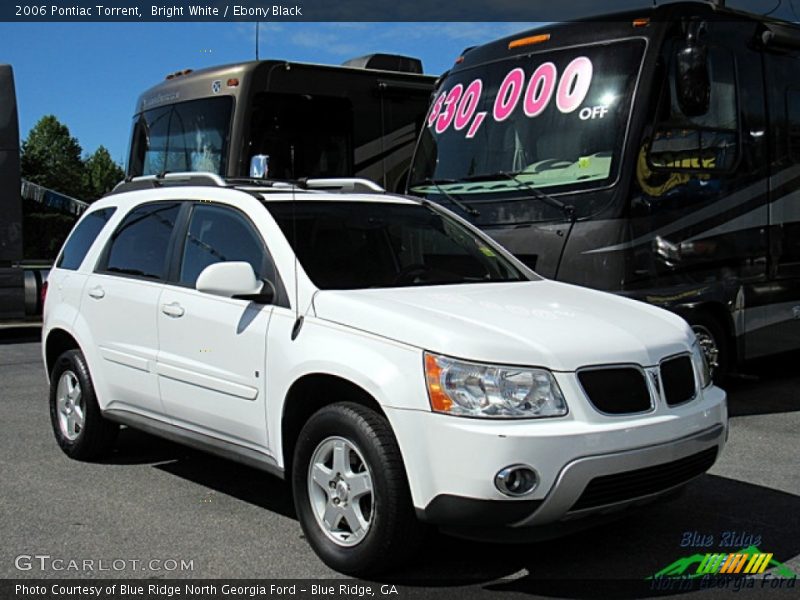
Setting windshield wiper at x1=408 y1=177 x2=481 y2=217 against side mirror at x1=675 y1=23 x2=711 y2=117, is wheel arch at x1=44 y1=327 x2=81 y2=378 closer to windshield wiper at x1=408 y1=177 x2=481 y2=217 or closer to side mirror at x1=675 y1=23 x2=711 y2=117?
windshield wiper at x1=408 y1=177 x2=481 y2=217

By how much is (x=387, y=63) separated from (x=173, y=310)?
856 cm

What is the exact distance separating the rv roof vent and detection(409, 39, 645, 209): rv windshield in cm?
389

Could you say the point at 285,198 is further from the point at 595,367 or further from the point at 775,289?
the point at 775,289

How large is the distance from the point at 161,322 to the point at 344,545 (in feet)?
6.03

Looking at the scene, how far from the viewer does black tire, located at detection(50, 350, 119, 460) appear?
6.15 meters

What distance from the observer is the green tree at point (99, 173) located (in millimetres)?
83938

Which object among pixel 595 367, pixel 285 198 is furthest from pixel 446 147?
pixel 595 367

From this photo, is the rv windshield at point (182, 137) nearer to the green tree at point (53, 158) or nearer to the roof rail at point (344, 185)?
the roof rail at point (344, 185)

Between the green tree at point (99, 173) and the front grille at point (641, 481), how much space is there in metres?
81.2

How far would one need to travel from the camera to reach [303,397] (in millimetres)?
4578

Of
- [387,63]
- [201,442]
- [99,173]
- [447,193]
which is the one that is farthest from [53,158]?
[201,442]

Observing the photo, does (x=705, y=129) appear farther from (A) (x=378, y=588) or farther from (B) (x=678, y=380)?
(A) (x=378, y=588)

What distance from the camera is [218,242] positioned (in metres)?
5.35

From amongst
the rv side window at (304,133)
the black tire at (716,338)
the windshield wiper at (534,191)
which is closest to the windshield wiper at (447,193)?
the windshield wiper at (534,191)
